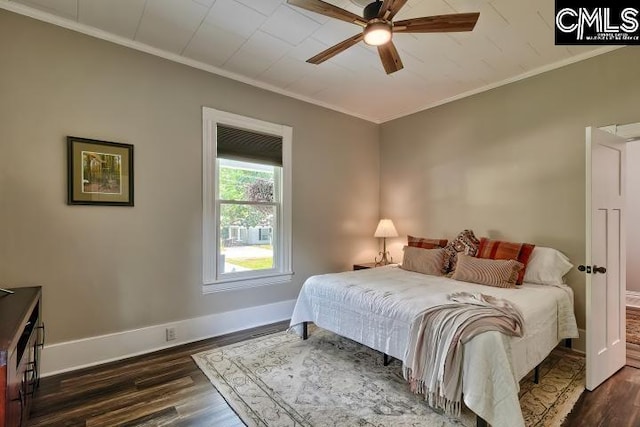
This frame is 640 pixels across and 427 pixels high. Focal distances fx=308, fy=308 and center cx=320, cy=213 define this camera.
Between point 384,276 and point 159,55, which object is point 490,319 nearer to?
point 384,276

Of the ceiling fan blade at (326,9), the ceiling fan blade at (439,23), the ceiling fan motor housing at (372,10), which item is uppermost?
the ceiling fan motor housing at (372,10)

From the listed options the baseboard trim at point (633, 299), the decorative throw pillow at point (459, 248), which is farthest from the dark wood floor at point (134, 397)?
the baseboard trim at point (633, 299)

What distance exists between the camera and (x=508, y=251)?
310 centimetres

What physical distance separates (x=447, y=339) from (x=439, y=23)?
76.2 inches

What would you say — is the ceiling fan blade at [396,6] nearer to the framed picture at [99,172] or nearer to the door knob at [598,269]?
the door knob at [598,269]

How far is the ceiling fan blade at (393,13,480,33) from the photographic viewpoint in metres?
1.84

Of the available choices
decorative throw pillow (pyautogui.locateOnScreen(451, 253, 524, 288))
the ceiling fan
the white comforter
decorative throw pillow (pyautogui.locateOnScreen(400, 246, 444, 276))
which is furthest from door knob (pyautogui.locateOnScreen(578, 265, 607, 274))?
the ceiling fan

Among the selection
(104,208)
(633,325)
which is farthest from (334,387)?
(633,325)

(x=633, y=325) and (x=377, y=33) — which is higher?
(x=377, y=33)

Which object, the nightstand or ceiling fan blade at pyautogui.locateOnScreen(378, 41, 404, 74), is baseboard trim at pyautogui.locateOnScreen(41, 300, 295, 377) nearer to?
the nightstand

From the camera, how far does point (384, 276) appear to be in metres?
3.20

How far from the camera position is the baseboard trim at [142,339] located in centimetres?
248

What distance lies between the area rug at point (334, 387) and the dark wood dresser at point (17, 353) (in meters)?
1.09

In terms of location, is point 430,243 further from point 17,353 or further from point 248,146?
point 17,353
